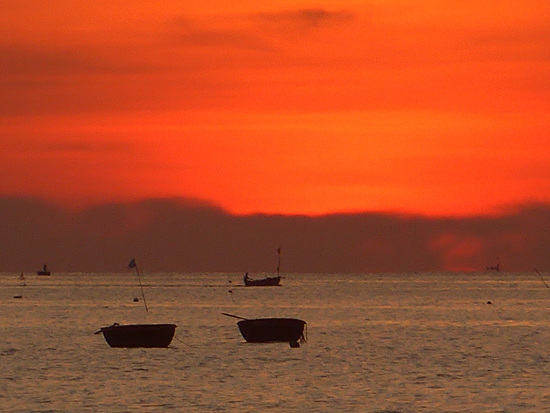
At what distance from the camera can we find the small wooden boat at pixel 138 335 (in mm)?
91438

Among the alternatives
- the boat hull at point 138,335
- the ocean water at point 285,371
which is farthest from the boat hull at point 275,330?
the boat hull at point 138,335

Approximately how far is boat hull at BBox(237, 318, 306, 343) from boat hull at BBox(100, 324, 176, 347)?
7591 mm

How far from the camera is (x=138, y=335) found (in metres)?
91.6

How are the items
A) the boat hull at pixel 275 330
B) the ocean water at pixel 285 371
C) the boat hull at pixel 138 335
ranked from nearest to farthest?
the ocean water at pixel 285 371 < the boat hull at pixel 138 335 < the boat hull at pixel 275 330

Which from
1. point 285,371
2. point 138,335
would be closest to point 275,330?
point 138,335

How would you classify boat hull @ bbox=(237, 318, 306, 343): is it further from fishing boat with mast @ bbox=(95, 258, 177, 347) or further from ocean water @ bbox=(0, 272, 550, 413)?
fishing boat with mast @ bbox=(95, 258, 177, 347)

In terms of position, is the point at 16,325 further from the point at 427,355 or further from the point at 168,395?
the point at 168,395

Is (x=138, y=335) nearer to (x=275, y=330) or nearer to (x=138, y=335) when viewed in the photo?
(x=138, y=335)

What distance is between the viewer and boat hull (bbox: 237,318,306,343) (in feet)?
315

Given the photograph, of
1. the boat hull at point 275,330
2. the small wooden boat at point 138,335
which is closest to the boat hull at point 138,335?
the small wooden boat at point 138,335

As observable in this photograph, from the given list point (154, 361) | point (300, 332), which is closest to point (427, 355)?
point (300, 332)

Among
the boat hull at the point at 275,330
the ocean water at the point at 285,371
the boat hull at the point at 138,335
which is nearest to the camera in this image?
the ocean water at the point at 285,371

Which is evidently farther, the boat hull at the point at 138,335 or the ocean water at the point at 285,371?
the boat hull at the point at 138,335

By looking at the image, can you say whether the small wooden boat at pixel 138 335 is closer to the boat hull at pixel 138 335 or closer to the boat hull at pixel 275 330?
the boat hull at pixel 138 335
